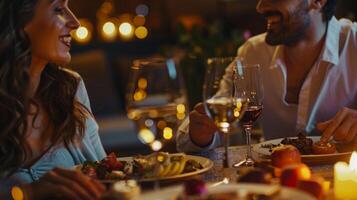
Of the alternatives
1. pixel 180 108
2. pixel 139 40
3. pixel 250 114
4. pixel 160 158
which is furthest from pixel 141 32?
pixel 180 108

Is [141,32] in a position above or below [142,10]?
below

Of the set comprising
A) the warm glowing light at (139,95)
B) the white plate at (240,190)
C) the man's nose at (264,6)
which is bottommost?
the white plate at (240,190)

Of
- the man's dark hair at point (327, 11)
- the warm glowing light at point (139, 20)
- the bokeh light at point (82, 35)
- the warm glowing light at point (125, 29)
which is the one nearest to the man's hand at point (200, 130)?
the man's dark hair at point (327, 11)

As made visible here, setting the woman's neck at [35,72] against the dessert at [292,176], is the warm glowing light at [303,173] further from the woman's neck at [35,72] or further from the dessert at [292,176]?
the woman's neck at [35,72]

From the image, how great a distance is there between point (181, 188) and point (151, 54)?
21.1 ft

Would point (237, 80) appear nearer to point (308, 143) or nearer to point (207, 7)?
point (308, 143)

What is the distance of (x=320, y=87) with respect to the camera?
2619mm

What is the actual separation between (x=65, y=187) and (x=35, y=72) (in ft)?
2.60

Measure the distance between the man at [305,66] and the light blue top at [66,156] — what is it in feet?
2.64

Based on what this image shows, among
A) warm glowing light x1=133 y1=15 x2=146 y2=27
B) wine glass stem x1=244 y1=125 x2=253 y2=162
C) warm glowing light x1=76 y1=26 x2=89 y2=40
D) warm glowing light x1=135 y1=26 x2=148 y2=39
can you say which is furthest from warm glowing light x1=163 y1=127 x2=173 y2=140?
warm glowing light x1=133 y1=15 x2=146 y2=27

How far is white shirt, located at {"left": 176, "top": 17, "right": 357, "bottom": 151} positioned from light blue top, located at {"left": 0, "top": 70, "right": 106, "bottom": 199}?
829mm

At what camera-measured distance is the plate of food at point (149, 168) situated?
1.52 m

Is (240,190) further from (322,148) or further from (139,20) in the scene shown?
(139,20)

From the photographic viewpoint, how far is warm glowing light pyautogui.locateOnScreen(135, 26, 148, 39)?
7887 millimetres
